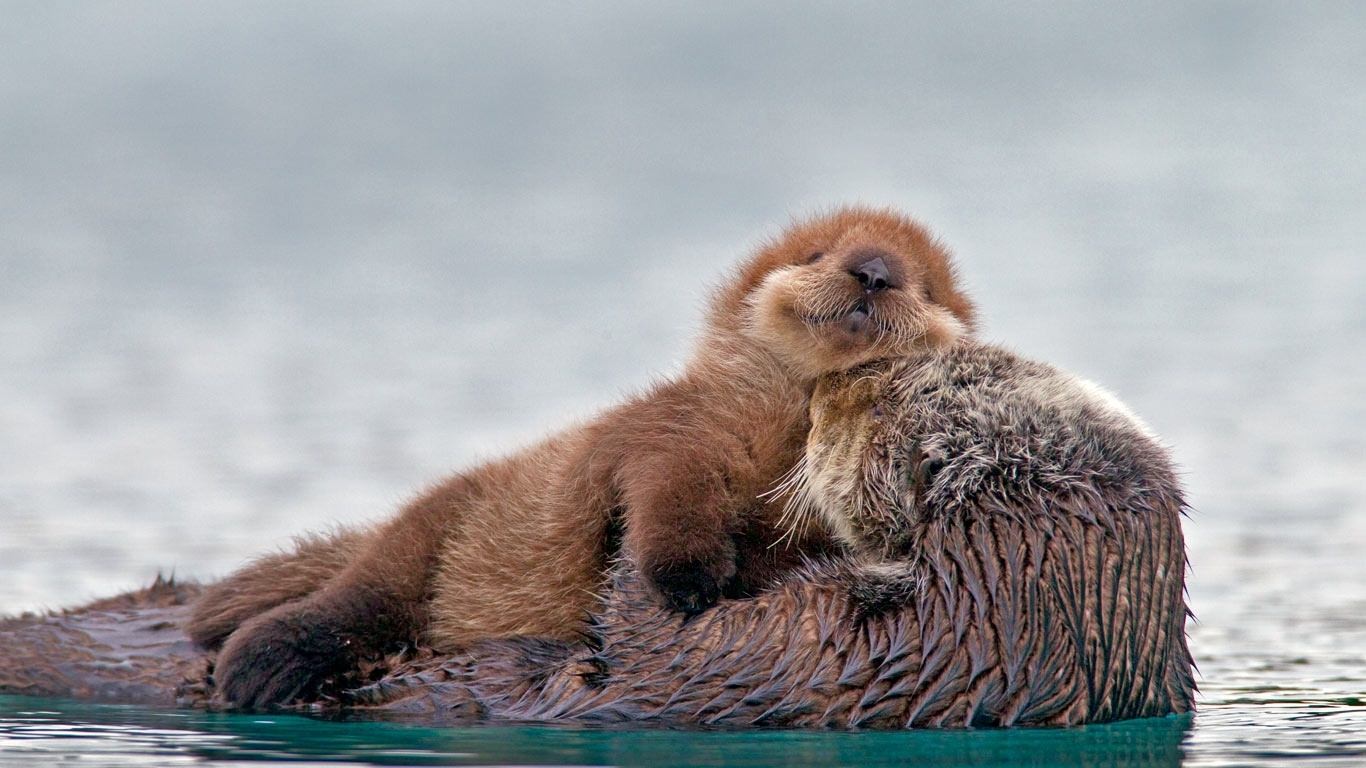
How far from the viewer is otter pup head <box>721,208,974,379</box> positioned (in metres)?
5.42

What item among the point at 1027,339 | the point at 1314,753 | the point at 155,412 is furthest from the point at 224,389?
the point at 1314,753

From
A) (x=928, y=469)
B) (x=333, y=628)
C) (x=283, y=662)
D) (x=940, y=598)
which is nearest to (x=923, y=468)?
(x=928, y=469)

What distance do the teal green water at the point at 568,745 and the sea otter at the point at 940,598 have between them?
102 millimetres

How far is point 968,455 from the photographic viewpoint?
502 centimetres

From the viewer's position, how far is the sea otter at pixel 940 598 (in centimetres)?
488

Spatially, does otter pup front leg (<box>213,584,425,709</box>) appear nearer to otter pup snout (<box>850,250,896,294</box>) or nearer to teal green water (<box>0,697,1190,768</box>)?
teal green water (<box>0,697,1190,768</box>)

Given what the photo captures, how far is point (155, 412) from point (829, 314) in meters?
9.80

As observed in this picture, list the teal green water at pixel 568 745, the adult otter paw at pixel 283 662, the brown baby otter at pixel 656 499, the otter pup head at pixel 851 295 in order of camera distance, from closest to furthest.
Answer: the teal green water at pixel 568 745
the brown baby otter at pixel 656 499
the otter pup head at pixel 851 295
the adult otter paw at pixel 283 662

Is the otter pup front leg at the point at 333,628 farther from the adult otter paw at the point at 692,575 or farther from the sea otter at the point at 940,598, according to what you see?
the adult otter paw at the point at 692,575

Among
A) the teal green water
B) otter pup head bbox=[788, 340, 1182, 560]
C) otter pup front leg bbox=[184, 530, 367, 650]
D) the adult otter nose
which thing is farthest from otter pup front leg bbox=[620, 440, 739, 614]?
otter pup front leg bbox=[184, 530, 367, 650]

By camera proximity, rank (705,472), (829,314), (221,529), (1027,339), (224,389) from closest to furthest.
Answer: (705,472) < (829,314) < (221,529) < (224,389) < (1027,339)

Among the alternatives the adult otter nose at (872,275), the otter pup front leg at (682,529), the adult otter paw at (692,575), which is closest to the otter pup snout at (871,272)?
the adult otter nose at (872,275)

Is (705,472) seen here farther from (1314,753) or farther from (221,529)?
(221,529)

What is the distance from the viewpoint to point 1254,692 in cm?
615
